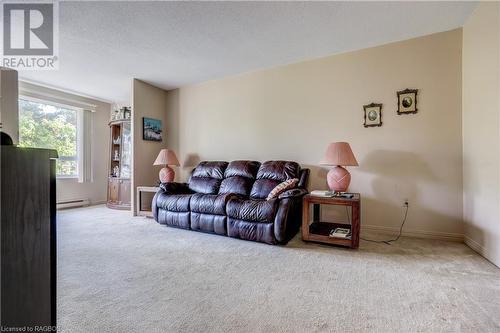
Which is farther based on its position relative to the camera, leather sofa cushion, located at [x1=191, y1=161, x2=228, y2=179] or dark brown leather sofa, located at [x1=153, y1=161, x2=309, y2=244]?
leather sofa cushion, located at [x1=191, y1=161, x2=228, y2=179]

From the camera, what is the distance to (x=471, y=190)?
2.42m

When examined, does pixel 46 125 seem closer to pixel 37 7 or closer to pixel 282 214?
pixel 37 7

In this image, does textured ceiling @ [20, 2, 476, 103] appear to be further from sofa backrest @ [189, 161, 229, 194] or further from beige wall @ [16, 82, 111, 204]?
sofa backrest @ [189, 161, 229, 194]

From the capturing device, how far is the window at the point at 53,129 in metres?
3.99

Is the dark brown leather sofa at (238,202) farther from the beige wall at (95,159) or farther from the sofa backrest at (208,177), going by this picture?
the beige wall at (95,159)

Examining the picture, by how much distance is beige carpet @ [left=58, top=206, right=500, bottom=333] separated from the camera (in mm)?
1289

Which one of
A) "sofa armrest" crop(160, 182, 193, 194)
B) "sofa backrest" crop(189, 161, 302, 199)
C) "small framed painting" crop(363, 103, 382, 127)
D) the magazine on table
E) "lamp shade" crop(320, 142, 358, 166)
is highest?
"small framed painting" crop(363, 103, 382, 127)

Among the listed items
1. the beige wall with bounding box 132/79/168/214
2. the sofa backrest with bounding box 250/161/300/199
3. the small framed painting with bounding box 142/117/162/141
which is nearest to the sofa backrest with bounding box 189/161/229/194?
the sofa backrest with bounding box 250/161/300/199

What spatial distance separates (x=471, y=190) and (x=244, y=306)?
2.59m

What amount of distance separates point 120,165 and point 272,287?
4131 mm

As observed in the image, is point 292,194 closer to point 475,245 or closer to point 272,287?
point 272,287

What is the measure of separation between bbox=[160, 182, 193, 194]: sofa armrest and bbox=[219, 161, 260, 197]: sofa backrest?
0.62 m

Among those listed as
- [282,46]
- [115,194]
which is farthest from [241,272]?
[115,194]

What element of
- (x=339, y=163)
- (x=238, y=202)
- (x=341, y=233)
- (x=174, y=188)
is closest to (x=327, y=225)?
(x=341, y=233)
